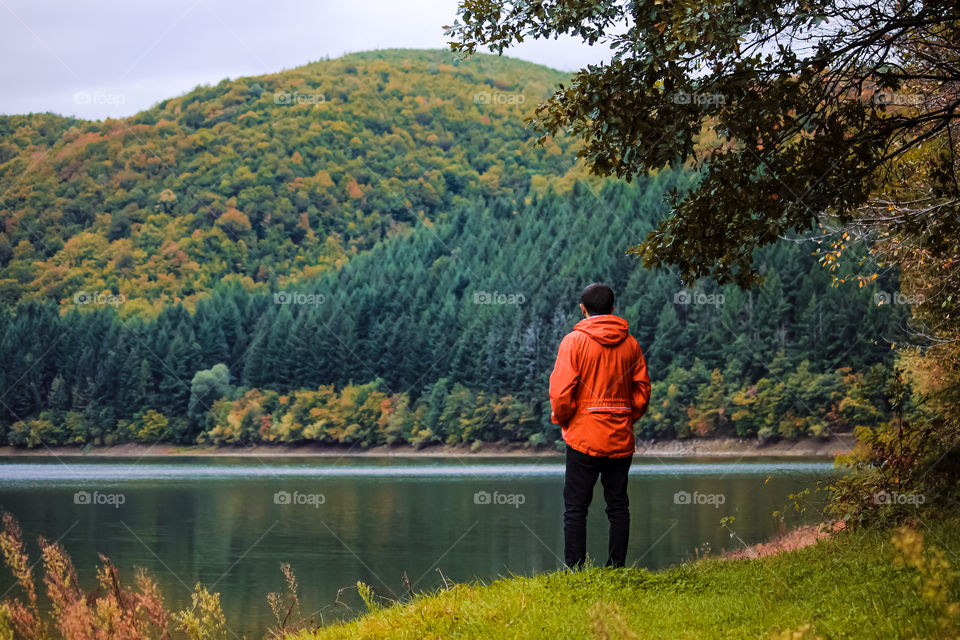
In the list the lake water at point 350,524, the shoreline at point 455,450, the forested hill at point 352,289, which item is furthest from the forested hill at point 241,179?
the lake water at point 350,524

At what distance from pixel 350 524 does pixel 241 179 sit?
106 meters

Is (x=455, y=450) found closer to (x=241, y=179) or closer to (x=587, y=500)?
(x=241, y=179)

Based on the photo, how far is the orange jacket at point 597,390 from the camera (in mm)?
6676

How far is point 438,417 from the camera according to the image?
82.6m

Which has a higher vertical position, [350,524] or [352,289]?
[352,289]

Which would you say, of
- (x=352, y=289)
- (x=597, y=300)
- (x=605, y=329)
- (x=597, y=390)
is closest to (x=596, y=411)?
(x=597, y=390)

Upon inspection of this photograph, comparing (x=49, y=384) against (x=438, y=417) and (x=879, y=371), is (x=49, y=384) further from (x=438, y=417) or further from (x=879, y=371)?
(x=879, y=371)

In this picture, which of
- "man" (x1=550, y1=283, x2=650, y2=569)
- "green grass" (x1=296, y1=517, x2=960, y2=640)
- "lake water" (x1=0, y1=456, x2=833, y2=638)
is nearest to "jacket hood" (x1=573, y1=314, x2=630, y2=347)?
"man" (x1=550, y1=283, x2=650, y2=569)

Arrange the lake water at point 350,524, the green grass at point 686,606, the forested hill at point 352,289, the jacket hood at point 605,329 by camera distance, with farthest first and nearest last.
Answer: the forested hill at point 352,289 < the lake water at point 350,524 < the jacket hood at point 605,329 < the green grass at point 686,606

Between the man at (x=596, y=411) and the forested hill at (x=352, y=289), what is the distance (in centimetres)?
3979

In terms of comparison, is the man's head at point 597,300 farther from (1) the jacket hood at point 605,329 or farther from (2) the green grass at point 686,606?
(2) the green grass at point 686,606

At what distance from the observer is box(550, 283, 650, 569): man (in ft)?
21.9

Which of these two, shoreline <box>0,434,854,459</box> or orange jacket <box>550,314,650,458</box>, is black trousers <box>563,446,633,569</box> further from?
shoreline <box>0,434,854,459</box>

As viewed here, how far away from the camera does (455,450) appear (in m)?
79.5
